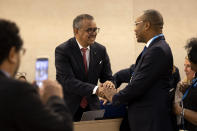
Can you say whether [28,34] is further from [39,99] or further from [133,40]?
[39,99]

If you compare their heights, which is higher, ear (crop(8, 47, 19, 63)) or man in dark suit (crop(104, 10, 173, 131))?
ear (crop(8, 47, 19, 63))

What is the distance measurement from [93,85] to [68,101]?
346mm

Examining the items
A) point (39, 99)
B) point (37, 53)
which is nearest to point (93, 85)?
point (39, 99)

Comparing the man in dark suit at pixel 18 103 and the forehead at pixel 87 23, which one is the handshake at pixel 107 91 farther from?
the man in dark suit at pixel 18 103

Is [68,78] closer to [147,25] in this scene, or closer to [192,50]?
[147,25]

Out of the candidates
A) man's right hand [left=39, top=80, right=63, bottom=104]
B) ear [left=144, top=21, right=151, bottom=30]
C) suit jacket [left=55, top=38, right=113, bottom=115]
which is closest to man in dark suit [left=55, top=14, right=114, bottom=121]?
suit jacket [left=55, top=38, right=113, bottom=115]

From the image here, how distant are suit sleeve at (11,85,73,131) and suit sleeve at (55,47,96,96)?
6.61 ft

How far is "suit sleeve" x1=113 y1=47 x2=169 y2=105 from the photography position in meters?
3.05

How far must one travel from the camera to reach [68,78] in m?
3.70

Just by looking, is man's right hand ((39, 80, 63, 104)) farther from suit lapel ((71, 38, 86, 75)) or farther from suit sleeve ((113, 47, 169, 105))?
suit lapel ((71, 38, 86, 75))

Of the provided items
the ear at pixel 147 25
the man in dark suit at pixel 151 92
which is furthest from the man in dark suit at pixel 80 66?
the ear at pixel 147 25

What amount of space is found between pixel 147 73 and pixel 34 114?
5.65 ft

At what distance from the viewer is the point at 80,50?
12.6ft

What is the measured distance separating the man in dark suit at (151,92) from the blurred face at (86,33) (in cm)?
80
